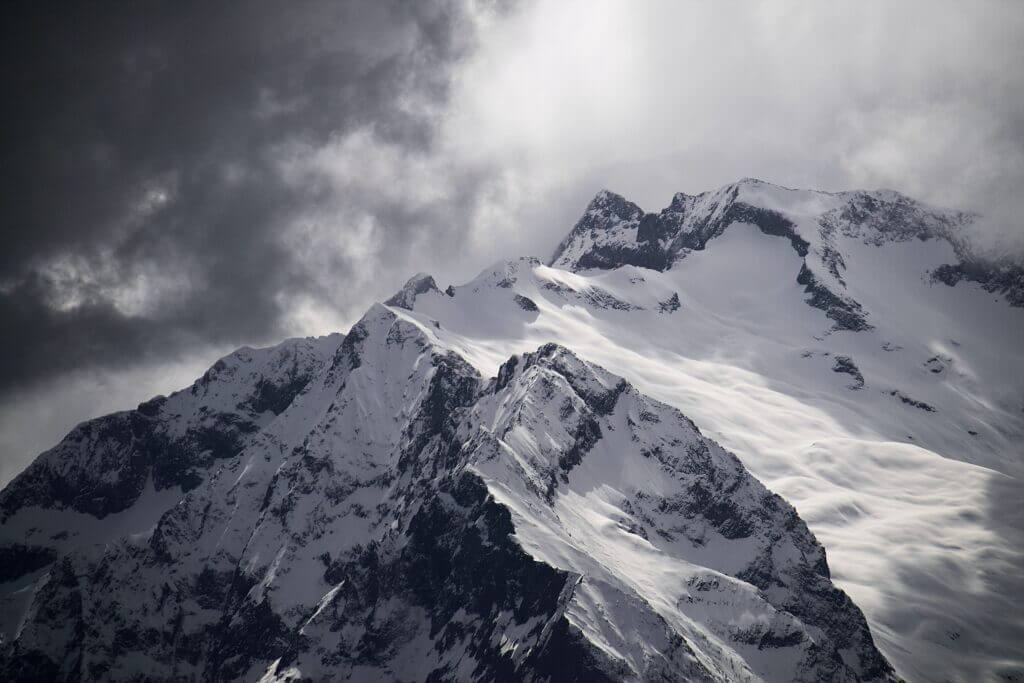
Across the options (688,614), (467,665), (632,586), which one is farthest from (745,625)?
(467,665)

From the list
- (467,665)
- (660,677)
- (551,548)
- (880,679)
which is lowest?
(467,665)

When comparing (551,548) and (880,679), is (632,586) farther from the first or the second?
(880,679)

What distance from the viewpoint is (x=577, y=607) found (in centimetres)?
17900

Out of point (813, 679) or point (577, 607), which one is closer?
point (577, 607)

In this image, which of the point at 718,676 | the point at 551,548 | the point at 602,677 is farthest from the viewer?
the point at 551,548

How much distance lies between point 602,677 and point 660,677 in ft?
35.2

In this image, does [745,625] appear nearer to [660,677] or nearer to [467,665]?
[660,677]

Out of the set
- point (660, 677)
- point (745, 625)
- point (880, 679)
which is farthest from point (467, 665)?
point (880, 679)

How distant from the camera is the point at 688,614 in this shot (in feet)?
653

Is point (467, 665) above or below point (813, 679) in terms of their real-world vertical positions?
below

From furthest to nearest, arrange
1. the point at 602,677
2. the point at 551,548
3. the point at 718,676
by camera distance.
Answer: the point at 551,548 → the point at 718,676 → the point at 602,677

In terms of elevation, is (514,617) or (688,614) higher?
(688,614)

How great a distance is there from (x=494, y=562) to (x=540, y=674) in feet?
99.7

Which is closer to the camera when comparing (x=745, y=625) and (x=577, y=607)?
(x=577, y=607)
